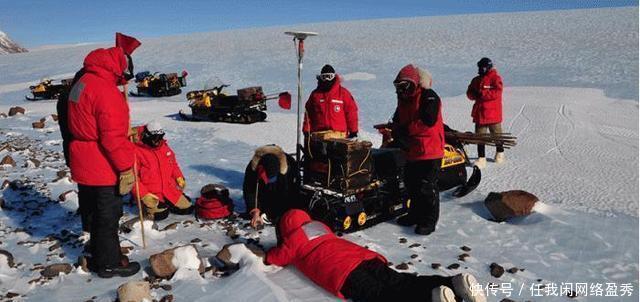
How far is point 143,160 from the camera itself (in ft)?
16.8

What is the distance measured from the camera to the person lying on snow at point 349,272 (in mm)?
2893

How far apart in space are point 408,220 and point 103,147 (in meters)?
2.92

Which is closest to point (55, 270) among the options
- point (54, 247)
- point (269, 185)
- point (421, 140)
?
point (54, 247)

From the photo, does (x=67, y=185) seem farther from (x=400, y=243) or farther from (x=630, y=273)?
(x=630, y=273)

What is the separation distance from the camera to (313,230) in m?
3.65

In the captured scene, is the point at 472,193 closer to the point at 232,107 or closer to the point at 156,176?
the point at 156,176

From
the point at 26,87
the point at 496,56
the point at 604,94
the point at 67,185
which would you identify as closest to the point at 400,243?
the point at 67,185

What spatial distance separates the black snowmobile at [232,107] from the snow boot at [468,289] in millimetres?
9111

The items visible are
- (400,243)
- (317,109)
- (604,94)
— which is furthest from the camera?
(604,94)

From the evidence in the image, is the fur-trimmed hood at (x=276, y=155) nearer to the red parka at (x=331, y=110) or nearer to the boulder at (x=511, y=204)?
the red parka at (x=331, y=110)

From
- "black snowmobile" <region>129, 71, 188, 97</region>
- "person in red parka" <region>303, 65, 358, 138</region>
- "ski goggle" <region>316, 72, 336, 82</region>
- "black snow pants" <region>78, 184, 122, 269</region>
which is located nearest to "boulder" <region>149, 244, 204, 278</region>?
"black snow pants" <region>78, 184, 122, 269</region>

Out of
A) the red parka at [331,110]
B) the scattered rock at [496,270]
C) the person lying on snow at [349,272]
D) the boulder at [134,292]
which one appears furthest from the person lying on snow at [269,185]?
the scattered rock at [496,270]

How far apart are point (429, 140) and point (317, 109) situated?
161 cm

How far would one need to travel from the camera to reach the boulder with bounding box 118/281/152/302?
3207 mm
